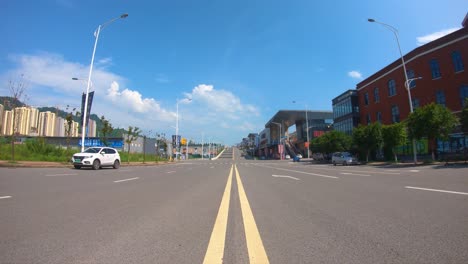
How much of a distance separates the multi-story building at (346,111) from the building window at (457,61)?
2662cm

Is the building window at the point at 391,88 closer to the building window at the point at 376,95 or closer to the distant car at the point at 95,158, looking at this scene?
the building window at the point at 376,95

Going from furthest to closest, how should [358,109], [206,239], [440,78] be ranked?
1. [358,109]
2. [440,78]
3. [206,239]

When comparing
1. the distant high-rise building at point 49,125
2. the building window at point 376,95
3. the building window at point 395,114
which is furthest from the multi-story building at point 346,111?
the distant high-rise building at point 49,125

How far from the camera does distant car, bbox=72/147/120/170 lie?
68.3 ft

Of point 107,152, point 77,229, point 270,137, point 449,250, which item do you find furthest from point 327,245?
point 270,137

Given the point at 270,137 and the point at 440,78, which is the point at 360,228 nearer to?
the point at 440,78

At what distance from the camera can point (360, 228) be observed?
14.1ft

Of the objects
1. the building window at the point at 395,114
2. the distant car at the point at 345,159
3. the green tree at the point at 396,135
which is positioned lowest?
the distant car at the point at 345,159

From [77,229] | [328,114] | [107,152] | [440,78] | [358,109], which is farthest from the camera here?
[328,114]

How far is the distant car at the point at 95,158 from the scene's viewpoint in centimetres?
2083

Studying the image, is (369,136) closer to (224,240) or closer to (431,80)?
(431,80)

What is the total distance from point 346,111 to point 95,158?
5956 centimetres

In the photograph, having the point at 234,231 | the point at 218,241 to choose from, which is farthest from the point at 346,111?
the point at 218,241

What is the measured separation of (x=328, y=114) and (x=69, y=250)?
372 feet
